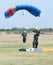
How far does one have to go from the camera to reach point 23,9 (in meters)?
26.2

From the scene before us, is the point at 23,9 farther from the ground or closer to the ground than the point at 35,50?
farther from the ground

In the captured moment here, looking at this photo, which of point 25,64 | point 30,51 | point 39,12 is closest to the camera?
point 25,64

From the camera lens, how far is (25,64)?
15414 mm

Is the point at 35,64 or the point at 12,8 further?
the point at 12,8

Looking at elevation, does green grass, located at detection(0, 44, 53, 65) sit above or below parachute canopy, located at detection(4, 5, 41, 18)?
below

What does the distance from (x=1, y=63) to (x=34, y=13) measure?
1145 cm

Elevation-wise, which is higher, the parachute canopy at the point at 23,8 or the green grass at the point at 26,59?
the parachute canopy at the point at 23,8

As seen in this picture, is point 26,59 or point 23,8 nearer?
point 26,59

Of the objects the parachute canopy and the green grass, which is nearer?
the green grass

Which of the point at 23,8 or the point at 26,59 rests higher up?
the point at 23,8

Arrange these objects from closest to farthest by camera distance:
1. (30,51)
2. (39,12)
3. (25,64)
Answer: (25,64) < (30,51) < (39,12)

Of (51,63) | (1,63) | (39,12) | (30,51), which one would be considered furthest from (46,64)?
(39,12)

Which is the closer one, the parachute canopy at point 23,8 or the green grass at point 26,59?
the green grass at point 26,59

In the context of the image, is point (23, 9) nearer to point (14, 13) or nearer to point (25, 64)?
point (14, 13)
